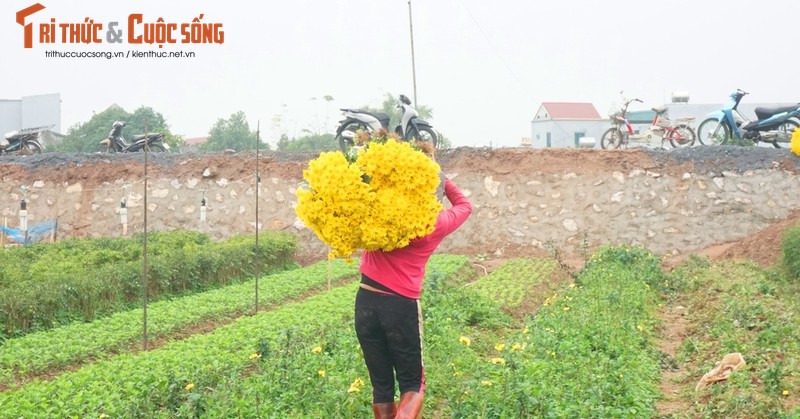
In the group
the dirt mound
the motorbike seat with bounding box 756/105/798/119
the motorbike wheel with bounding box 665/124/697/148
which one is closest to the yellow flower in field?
the dirt mound

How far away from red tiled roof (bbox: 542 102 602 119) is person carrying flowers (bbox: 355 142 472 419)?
54.9 meters

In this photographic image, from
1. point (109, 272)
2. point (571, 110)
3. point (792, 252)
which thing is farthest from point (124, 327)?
point (571, 110)

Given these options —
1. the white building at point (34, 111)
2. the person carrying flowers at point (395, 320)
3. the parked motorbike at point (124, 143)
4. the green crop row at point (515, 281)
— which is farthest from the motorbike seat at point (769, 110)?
the white building at point (34, 111)

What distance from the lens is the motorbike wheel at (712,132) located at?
2117cm

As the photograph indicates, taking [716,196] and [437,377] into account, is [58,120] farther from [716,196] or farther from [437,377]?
[437,377]

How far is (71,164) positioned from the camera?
75.6ft

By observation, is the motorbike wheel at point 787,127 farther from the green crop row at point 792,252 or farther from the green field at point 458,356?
the green field at point 458,356

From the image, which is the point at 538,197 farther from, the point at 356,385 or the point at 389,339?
the point at 389,339

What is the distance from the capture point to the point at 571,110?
2435 inches

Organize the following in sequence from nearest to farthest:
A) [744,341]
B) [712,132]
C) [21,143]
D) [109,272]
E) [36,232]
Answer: [744,341] < [109,272] < [712,132] < [36,232] < [21,143]

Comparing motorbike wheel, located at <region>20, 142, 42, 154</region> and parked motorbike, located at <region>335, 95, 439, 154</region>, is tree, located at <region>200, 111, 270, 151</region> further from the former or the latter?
parked motorbike, located at <region>335, 95, 439, 154</region>

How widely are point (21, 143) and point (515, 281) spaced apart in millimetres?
18911

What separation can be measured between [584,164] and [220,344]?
13.2 m

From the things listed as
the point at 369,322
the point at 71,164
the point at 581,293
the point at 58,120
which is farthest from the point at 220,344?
the point at 58,120
